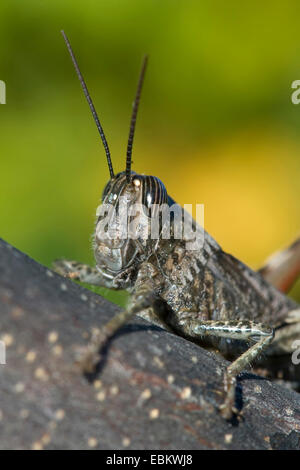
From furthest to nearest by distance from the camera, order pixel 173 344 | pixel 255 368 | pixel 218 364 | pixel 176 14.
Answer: pixel 176 14, pixel 255 368, pixel 218 364, pixel 173 344

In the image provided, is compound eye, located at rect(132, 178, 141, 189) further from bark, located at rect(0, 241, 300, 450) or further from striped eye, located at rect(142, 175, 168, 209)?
bark, located at rect(0, 241, 300, 450)

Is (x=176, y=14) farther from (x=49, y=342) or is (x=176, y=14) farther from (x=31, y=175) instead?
(x=49, y=342)

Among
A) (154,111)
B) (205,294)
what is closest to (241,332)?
(205,294)

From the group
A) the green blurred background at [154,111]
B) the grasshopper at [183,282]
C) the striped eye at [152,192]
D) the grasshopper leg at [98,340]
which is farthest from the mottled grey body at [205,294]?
the green blurred background at [154,111]

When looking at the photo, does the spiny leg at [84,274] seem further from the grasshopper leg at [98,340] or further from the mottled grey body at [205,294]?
the grasshopper leg at [98,340]

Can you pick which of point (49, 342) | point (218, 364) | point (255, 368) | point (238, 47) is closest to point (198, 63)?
point (238, 47)

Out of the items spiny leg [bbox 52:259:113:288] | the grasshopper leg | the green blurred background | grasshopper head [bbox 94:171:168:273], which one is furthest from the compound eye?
the green blurred background
